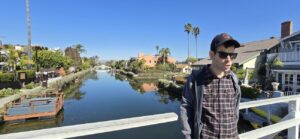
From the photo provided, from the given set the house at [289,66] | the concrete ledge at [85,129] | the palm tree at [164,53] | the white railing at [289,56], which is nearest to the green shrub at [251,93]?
the house at [289,66]

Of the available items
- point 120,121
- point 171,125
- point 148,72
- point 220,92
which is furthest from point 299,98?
point 148,72

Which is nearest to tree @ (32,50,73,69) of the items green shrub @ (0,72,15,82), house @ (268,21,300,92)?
green shrub @ (0,72,15,82)

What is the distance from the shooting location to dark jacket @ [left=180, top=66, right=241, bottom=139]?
5.04 ft

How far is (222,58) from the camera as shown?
161cm

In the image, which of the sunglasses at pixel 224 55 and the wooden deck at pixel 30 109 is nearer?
the sunglasses at pixel 224 55

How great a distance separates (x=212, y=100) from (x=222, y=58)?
35cm

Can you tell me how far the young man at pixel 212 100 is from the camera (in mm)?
1554

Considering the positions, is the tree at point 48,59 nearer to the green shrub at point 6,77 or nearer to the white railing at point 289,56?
the green shrub at point 6,77

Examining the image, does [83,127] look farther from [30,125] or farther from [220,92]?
[30,125]

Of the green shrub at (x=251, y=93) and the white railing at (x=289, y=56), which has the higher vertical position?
the white railing at (x=289, y=56)

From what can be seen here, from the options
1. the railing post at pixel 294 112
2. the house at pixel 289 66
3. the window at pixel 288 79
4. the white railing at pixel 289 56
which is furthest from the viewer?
the window at pixel 288 79

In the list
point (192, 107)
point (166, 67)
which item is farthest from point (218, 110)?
point (166, 67)

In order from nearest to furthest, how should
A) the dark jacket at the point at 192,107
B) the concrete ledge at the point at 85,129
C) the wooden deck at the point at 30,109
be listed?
the concrete ledge at the point at 85,129 → the dark jacket at the point at 192,107 → the wooden deck at the point at 30,109

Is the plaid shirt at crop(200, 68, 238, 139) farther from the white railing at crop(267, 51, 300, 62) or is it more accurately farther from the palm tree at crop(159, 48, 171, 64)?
the palm tree at crop(159, 48, 171, 64)
